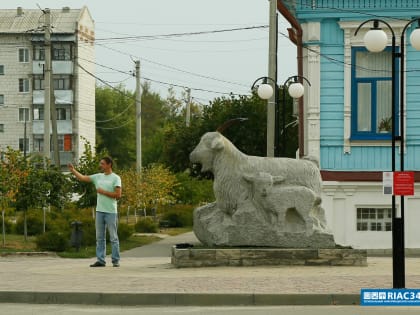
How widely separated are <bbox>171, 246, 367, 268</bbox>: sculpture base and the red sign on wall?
422cm

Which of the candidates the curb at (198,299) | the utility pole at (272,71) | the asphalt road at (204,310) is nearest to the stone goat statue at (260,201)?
the curb at (198,299)

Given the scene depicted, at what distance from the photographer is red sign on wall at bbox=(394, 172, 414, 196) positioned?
679 inches

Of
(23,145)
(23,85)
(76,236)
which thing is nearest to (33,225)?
(76,236)

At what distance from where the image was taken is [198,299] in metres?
16.4

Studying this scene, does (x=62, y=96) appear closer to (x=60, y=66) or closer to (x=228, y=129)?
(x=60, y=66)

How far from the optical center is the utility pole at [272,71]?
31.7m

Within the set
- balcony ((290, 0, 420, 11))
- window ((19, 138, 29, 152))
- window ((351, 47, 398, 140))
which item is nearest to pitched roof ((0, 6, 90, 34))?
window ((19, 138, 29, 152))

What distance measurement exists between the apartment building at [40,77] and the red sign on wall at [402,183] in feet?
257

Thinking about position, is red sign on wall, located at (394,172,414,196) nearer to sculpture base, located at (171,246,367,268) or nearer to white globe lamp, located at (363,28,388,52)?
white globe lamp, located at (363,28,388,52)

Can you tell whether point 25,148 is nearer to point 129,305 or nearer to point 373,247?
point 373,247

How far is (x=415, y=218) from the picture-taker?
3142 cm

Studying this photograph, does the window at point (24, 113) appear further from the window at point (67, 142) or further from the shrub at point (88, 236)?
the shrub at point (88, 236)

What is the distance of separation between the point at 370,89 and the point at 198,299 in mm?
16239

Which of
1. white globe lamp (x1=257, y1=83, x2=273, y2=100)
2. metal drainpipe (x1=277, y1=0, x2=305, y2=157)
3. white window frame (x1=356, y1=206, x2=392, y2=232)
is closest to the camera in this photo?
white globe lamp (x1=257, y1=83, x2=273, y2=100)
